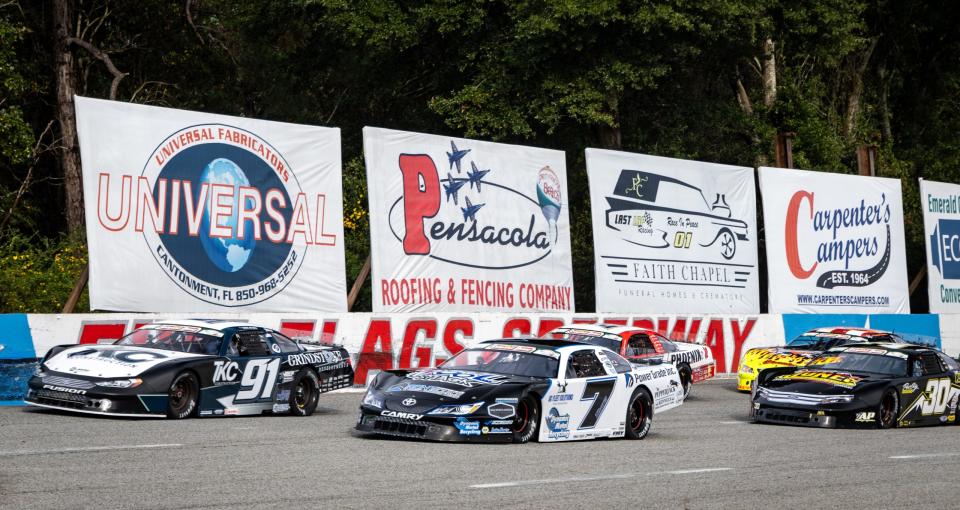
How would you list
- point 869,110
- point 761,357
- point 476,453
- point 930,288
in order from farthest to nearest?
point 869,110 < point 930,288 < point 761,357 < point 476,453

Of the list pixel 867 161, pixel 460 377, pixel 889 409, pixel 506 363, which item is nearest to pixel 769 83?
pixel 867 161

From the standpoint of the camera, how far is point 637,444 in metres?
14.4

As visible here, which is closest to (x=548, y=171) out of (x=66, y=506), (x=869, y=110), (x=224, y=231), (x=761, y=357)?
(x=761, y=357)

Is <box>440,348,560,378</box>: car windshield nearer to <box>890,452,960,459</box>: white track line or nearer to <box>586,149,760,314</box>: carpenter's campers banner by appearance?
<box>890,452,960,459</box>: white track line

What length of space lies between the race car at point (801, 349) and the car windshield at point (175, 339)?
10.0m

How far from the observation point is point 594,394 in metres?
14.5

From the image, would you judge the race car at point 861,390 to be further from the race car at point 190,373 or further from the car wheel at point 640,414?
the race car at point 190,373

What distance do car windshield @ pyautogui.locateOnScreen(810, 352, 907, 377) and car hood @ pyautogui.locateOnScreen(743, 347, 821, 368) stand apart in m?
2.66

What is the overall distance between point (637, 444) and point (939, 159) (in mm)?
41244

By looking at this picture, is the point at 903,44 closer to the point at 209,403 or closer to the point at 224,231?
the point at 224,231

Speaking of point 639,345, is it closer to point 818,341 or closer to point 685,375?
point 685,375

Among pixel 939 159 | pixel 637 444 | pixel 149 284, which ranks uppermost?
pixel 939 159

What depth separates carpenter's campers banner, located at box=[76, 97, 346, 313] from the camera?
18297mm

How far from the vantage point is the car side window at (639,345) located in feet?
66.2
